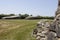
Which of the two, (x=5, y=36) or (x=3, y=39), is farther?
(x=5, y=36)

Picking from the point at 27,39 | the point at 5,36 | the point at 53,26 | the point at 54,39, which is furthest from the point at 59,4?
the point at 5,36

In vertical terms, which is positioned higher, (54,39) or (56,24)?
(56,24)

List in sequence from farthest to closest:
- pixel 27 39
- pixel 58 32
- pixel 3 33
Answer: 1. pixel 3 33
2. pixel 27 39
3. pixel 58 32

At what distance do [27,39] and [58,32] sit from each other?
16.7 meters

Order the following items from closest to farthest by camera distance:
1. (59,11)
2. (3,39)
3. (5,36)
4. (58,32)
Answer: (58,32) < (59,11) < (3,39) < (5,36)

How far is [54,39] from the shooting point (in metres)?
14.5

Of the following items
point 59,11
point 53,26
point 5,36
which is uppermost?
point 59,11

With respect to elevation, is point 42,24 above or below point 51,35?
below

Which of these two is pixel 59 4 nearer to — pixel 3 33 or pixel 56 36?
pixel 56 36

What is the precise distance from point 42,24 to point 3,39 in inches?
297

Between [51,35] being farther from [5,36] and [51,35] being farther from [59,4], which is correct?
[5,36]

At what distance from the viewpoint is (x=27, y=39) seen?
30469mm

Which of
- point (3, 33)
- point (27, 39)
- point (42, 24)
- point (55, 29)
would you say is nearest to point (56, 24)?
point (55, 29)

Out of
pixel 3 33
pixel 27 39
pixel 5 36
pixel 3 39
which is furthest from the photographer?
pixel 3 33
